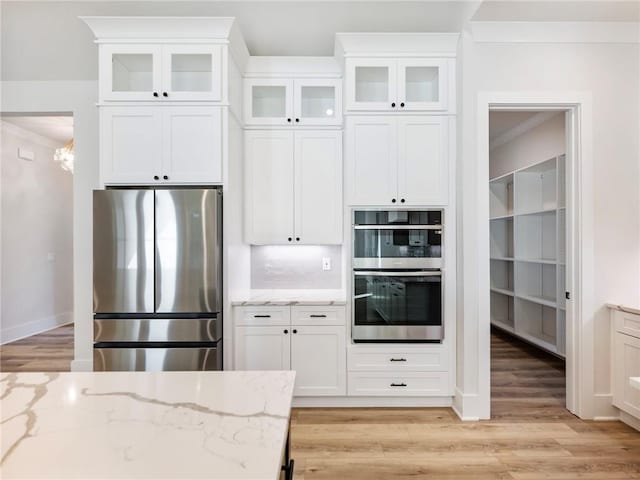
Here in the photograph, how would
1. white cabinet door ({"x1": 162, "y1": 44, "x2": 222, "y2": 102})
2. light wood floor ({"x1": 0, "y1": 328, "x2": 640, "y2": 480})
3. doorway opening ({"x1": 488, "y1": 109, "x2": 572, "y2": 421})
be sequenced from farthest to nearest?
Answer: doorway opening ({"x1": 488, "y1": 109, "x2": 572, "y2": 421})
white cabinet door ({"x1": 162, "y1": 44, "x2": 222, "y2": 102})
light wood floor ({"x1": 0, "y1": 328, "x2": 640, "y2": 480})

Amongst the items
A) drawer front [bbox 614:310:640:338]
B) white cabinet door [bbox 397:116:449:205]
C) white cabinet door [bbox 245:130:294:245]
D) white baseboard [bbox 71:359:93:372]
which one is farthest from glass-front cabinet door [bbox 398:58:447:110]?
white baseboard [bbox 71:359:93:372]

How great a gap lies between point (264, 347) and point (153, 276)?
38.5 inches

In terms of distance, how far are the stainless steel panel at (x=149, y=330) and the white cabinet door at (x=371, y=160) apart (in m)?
1.47

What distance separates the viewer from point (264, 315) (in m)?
2.91

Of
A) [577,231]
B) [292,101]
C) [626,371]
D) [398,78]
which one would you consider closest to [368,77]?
[398,78]

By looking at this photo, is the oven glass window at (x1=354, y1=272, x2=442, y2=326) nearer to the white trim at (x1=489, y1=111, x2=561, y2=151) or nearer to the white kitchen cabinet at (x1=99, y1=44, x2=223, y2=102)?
the white kitchen cabinet at (x1=99, y1=44, x2=223, y2=102)

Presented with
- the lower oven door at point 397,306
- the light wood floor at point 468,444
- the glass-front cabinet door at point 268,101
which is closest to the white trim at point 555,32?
the glass-front cabinet door at point 268,101

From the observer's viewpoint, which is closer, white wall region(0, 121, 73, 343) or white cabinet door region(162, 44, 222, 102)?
white cabinet door region(162, 44, 222, 102)

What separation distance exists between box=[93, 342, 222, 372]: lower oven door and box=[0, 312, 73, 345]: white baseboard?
11.2 feet

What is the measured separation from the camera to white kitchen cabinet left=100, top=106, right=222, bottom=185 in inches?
107

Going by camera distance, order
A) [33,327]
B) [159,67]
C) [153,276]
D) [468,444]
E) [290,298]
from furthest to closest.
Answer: [33,327], [290,298], [159,67], [153,276], [468,444]

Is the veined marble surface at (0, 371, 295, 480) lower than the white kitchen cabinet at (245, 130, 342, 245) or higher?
lower

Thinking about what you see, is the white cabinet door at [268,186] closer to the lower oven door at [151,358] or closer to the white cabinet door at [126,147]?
the white cabinet door at [126,147]

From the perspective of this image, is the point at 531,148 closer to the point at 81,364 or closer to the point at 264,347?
the point at 264,347
